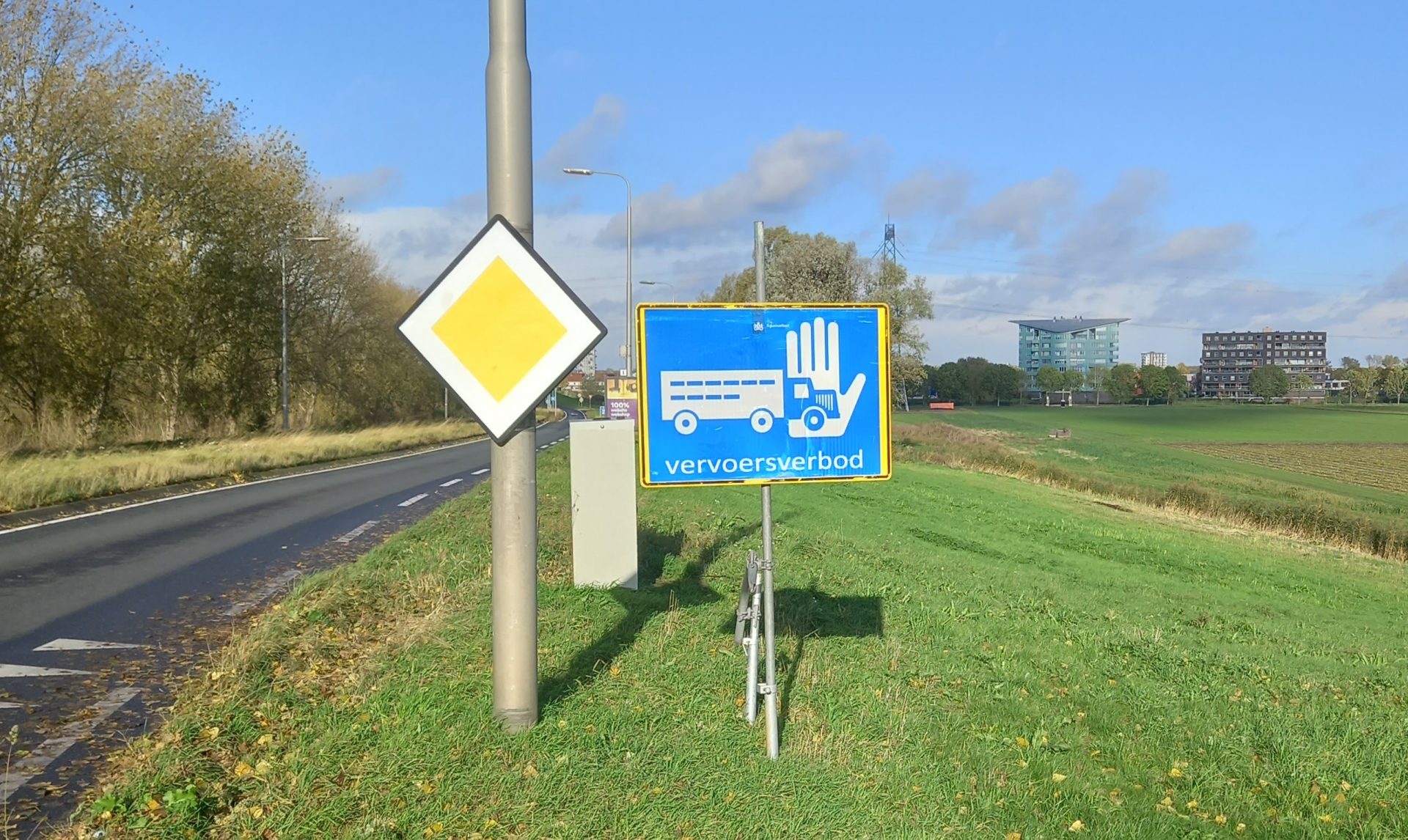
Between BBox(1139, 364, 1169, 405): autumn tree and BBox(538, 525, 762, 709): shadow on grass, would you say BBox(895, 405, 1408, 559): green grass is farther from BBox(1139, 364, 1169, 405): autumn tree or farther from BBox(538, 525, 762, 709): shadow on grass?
BBox(1139, 364, 1169, 405): autumn tree

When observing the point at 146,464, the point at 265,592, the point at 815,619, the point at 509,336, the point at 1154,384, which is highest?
the point at 509,336

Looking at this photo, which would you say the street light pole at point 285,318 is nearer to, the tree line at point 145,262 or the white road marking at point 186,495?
the tree line at point 145,262

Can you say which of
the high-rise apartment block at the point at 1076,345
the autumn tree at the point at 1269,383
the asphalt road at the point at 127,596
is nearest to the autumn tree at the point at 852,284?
the asphalt road at the point at 127,596

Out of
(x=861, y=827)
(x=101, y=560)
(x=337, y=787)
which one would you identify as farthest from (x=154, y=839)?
(x=101, y=560)

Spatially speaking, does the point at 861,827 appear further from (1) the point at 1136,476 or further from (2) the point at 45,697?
(1) the point at 1136,476

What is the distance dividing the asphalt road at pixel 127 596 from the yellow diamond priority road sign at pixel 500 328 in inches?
86.4

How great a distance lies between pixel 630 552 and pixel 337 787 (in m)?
4.13

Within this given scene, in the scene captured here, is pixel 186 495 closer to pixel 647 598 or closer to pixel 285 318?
pixel 647 598

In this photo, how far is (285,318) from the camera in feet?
110

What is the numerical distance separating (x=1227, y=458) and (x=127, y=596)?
61641 millimetres

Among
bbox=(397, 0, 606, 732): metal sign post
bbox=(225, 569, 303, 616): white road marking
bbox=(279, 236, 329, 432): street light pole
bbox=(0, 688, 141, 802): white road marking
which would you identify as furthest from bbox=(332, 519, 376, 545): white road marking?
bbox=(279, 236, 329, 432): street light pole

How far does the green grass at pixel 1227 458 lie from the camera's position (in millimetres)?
29656

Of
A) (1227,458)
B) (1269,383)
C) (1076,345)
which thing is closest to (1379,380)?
(1269,383)

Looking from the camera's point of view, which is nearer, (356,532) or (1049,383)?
(356,532)
